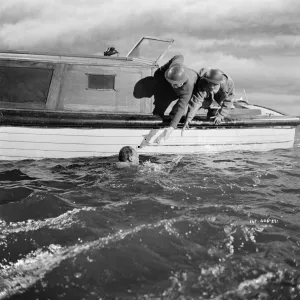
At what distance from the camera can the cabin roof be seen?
7.97 meters

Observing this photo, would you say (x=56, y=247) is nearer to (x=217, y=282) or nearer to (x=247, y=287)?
(x=217, y=282)

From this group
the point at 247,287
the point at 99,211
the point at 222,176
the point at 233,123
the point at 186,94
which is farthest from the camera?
the point at 233,123

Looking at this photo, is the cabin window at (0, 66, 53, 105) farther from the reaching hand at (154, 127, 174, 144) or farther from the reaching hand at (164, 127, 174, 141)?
the reaching hand at (164, 127, 174, 141)

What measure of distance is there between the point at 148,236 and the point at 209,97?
543cm

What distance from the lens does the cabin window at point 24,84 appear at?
788 cm

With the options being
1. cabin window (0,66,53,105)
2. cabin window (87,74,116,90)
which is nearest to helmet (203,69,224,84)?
cabin window (87,74,116,90)

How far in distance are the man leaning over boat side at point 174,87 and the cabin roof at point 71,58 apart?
460 mm

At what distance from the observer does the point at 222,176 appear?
646 cm

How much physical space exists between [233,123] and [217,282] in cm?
619

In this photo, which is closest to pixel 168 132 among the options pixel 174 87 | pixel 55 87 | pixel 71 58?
pixel 174 87

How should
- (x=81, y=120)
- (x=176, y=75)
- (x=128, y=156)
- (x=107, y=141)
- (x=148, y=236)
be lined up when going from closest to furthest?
(x=148, y=236) < (x=128, y=156) < (x=176, y=75) < (x=81, y=120) < (x=107, y=141)

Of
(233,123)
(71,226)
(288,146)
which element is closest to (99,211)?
(71,226)

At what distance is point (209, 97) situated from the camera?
8633 millimetres

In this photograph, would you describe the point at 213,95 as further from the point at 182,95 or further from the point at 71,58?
the point at 71,58
